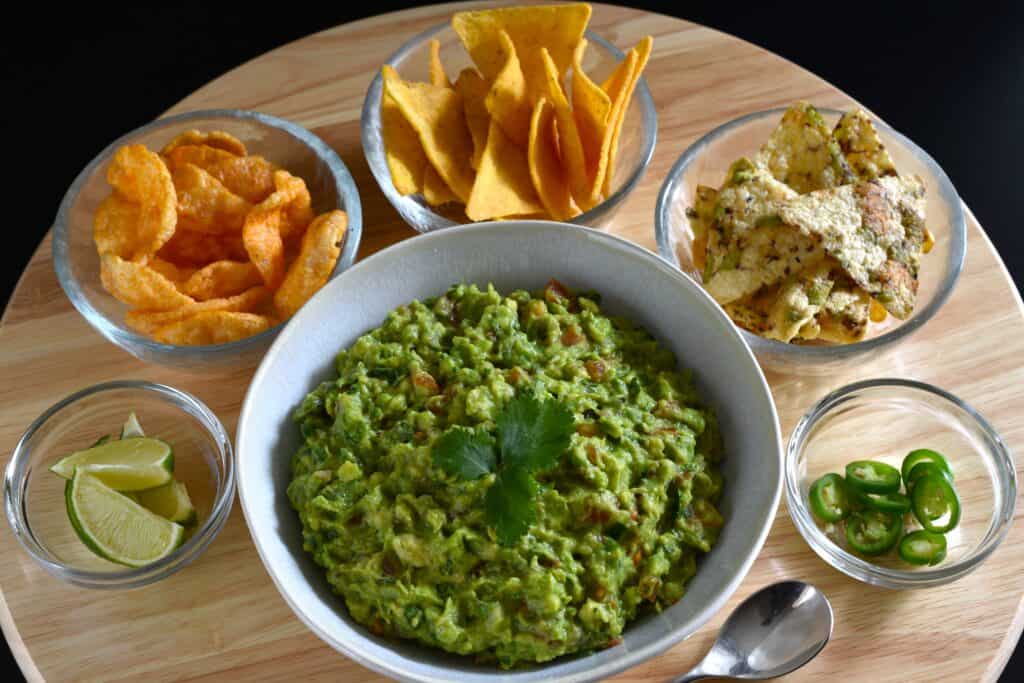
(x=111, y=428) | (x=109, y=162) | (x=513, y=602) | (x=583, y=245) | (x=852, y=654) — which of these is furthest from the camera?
(x=109, y=162)

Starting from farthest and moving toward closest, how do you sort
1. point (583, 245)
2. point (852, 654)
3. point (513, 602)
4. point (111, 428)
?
1. point (111, 428)
2. point (583, 245)
3. point (852, 654)
4. point (513, 602)

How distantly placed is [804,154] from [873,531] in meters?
0.85

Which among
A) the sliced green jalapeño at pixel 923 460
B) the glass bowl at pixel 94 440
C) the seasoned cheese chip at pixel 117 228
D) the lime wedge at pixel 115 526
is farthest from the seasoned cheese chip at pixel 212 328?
the sliced green jalapeño at pixel 923 460

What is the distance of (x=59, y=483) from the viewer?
2.37 metres

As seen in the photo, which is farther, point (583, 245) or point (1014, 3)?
point (1014, 3)

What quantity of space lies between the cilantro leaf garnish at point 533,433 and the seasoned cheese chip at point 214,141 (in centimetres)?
116

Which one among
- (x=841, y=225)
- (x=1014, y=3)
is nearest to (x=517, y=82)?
(x=841, y=225)

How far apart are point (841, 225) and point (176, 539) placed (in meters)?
1.47

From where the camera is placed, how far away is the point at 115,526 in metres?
2.19

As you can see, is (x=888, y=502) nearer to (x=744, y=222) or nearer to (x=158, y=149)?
(x=744, y=222)

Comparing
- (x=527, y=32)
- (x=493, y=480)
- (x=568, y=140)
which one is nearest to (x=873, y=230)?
(x=568, y=140)

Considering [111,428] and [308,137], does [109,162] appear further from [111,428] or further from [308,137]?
[111,428]

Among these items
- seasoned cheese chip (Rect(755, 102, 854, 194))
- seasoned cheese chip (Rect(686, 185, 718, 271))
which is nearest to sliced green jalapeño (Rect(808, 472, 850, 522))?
seasoned cheese chip (Rect(686, 185, 718, 271))

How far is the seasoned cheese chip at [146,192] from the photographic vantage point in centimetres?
246
